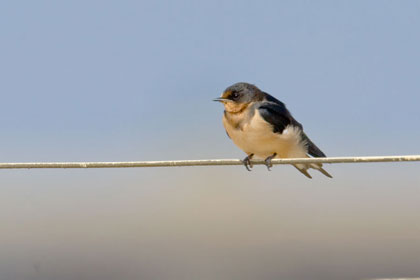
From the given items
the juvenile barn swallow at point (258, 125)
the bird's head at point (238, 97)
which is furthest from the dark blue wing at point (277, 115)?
the bird's head at point (238, 97)

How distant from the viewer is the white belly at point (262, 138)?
23.2 ft

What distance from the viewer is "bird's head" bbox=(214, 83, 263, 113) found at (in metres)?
7.25

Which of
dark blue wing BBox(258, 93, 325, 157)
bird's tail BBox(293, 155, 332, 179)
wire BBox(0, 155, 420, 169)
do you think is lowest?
wire BBox(0, 155, 420, 169)

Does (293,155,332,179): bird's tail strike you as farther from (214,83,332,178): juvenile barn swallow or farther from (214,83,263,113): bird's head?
(214,83,263,113): bird's head

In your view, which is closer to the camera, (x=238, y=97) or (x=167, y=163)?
(x=167, y=163)

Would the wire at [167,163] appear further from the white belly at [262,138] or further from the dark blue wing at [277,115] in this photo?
the dark blue wing at [277,115]

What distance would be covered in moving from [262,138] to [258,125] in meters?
0.14

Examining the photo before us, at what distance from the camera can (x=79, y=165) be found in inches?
190

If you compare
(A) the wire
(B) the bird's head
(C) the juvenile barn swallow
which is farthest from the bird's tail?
(A) the wire

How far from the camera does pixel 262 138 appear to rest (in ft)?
23.3

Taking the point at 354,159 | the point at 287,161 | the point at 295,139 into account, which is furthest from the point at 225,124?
the point at 354,159

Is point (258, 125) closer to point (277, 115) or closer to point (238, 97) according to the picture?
point (277, 115)

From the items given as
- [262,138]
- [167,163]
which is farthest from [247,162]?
[167,163]

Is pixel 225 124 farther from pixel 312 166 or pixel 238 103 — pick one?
pixel 312 166
